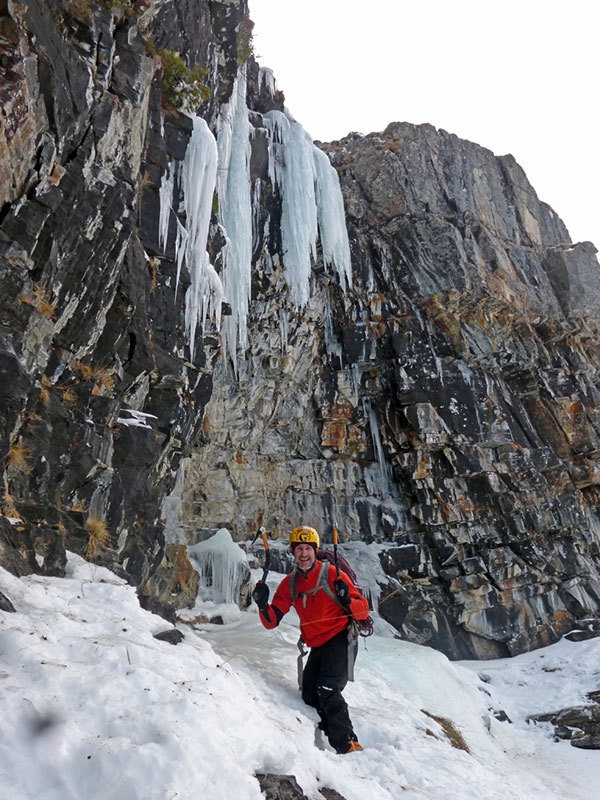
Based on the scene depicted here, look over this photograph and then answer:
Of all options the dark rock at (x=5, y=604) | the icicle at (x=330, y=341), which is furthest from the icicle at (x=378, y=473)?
the dark rock at (x=5, y=604)

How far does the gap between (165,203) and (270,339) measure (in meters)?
7.50

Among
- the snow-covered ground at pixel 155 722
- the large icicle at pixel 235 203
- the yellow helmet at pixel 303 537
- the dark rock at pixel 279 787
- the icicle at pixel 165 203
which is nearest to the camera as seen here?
the snow-covered ground at pixel 155 722

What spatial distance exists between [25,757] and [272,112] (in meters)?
18.4

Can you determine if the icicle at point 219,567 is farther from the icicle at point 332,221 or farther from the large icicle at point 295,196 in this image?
the icicle at point 332,221

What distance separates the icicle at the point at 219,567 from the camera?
12.5 metres

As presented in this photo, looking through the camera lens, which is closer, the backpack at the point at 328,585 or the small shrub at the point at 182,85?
the backpack at the point at 328,585

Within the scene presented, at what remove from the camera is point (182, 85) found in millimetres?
9617

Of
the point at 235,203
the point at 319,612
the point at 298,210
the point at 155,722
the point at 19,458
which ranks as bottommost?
the point at 155,722

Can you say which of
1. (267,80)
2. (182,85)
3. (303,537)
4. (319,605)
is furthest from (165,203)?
(267,80)

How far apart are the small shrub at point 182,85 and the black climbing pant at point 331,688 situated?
984 centimetres

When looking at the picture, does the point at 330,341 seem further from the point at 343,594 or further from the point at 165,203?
→ the point at 343,594

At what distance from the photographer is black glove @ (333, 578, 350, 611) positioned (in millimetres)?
4617

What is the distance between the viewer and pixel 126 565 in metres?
7.58

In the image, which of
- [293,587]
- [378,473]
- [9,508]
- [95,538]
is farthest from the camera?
[378,473]
